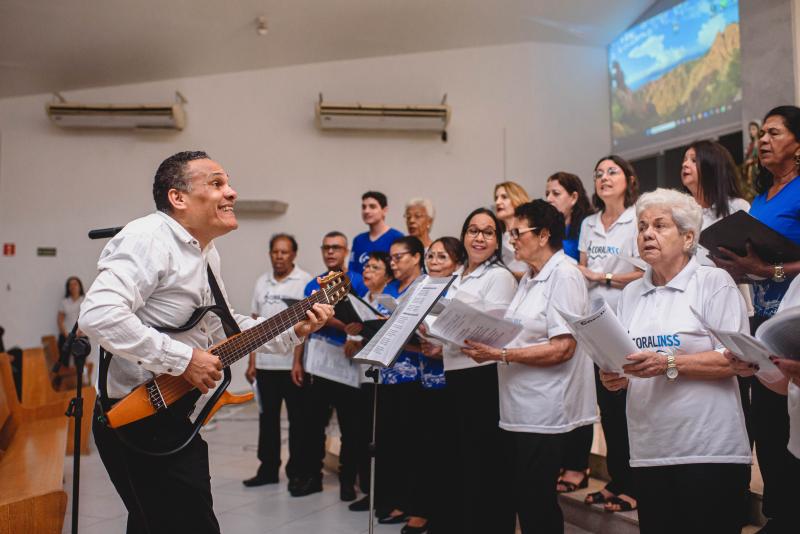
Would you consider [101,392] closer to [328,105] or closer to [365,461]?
[365,461]

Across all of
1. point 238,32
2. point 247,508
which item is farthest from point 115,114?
point 247,508

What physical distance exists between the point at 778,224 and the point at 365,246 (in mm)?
2633

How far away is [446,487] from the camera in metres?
3.07

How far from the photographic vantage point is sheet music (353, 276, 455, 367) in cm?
237

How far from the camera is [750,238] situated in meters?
2.18

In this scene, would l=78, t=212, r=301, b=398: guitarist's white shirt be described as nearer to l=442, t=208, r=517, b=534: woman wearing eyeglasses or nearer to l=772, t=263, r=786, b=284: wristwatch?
l=442, t=208, r=517, b=534: woman wearing eyeglasses

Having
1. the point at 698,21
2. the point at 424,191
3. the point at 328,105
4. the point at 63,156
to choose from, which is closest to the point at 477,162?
the point at 424,191

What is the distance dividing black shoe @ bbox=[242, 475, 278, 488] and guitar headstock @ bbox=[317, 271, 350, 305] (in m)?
2.46

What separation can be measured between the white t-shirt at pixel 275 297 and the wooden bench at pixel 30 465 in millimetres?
1233

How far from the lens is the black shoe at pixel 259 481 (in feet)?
14.3

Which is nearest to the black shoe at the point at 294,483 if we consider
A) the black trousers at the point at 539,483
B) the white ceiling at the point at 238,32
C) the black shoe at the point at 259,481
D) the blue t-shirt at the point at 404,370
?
the black shoe at the point at 259,481

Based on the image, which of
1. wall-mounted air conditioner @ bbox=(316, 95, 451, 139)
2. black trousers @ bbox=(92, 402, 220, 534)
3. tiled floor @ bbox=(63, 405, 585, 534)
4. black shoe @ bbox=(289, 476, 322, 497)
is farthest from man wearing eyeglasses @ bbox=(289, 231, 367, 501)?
wall-mounted air conditioner @ bbox=(316, 95, 451, 139)

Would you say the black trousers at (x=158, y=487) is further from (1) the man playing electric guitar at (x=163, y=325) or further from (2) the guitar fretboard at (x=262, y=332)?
(2) the guitar fretboard at (x=262, y=332)

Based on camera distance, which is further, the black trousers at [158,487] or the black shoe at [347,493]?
the black shoe at [347,493]
